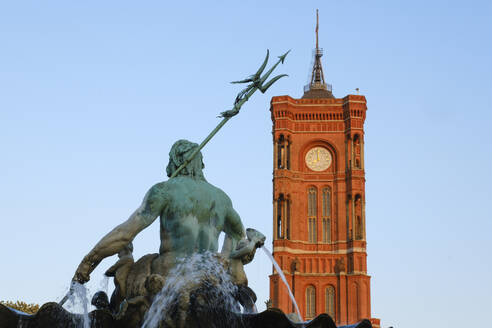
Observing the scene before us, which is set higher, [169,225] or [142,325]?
[169,225]

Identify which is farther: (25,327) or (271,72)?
(271,72)

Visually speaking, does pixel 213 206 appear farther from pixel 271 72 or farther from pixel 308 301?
pixel 308 301

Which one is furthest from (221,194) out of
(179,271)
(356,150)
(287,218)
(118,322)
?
(356,150)

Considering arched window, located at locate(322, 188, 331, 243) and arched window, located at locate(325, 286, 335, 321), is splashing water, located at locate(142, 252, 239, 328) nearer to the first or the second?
arched window, located at locate(325, 286, 335, 321)

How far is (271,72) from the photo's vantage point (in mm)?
6277

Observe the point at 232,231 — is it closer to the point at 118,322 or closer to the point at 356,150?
the point at 118,322

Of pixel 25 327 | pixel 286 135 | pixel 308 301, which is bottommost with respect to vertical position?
pixel 25 327

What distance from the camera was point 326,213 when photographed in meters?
56.1

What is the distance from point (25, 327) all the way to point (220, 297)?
1151mm

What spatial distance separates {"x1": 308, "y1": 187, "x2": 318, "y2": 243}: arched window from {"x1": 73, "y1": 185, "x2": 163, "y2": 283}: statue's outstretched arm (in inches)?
1993

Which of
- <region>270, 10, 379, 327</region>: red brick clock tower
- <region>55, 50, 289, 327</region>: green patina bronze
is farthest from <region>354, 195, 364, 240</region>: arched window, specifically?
<region>55, 50, 289, 327</region>: green patina bronze

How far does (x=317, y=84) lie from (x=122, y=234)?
188 feet

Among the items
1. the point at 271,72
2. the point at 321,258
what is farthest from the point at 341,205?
the point at 271,72

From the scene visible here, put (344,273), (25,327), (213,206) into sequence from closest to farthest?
1. (25,327)
2. (213,206)
3. (344,273)
